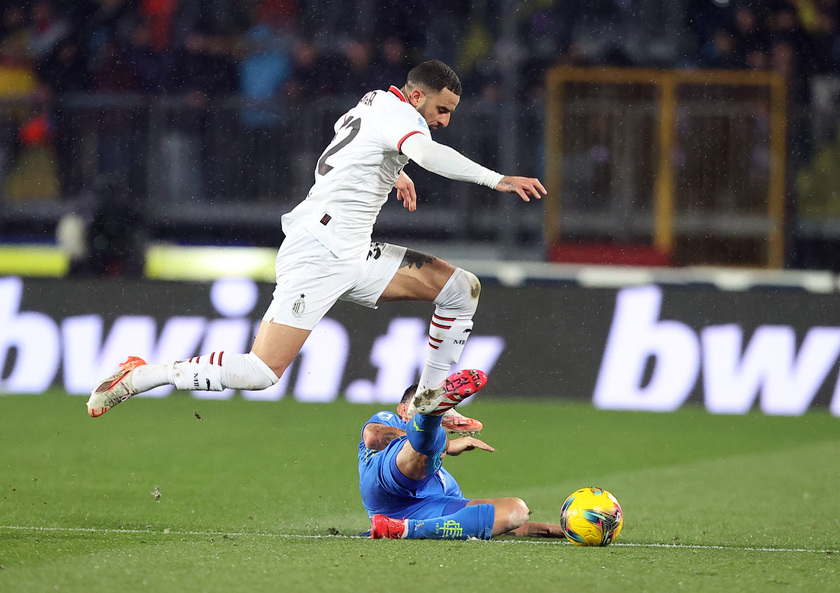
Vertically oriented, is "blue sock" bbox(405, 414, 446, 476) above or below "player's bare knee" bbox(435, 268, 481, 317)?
below

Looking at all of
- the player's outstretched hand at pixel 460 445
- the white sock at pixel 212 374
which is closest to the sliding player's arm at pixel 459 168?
the white sock at pixel 212 374

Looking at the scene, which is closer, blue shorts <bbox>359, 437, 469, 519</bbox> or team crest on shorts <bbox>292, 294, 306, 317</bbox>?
blue shorts <bbox>359, 437, 469, 519</bbox>

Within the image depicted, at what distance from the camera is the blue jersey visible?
18.3ft

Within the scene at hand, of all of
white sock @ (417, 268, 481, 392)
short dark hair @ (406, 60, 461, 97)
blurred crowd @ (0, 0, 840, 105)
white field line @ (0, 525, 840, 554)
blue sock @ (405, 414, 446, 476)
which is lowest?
white field line @ (0, 525, 840, 554)

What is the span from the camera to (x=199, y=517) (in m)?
6.23

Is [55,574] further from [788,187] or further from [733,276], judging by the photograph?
[788,187]

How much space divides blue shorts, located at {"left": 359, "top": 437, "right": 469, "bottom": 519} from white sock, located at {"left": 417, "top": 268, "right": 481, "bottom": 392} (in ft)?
1.75

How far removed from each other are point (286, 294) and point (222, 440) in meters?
3.01

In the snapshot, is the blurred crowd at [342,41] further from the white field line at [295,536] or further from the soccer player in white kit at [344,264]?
the white field line at [295,536]

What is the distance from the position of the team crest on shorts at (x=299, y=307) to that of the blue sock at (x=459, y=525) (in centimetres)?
109

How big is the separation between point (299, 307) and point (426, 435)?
0.88 m

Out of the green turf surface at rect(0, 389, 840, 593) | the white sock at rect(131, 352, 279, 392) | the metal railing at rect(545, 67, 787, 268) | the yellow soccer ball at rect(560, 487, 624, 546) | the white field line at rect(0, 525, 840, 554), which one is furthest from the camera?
the metal railing at rect(545, 67, 787, 268)

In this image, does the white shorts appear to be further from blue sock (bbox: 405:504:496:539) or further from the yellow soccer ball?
the yellow soccer ball

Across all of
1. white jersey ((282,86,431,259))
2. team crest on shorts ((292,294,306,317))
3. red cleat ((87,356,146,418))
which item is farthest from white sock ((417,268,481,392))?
red cleat ((87,356,146,418))
